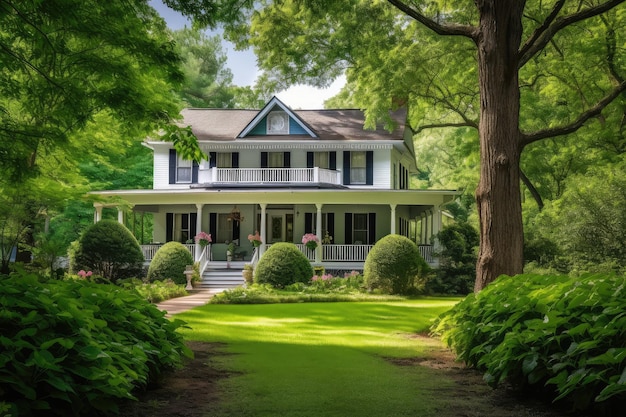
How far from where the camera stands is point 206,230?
30984 millimetres

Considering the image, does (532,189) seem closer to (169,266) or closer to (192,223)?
(192,223)

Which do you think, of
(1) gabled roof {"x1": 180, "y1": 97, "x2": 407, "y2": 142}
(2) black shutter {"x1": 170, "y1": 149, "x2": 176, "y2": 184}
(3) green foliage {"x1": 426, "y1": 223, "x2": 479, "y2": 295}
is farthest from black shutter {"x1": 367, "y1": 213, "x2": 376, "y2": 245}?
(2) black shutter {"x1": 170, "y1": 149, "x2": 176, "y2": 184}

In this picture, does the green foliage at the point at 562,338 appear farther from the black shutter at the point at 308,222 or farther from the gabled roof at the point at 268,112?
the gabled roof at the point at 268,112

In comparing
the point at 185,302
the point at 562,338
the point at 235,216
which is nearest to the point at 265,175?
the point at 235,216

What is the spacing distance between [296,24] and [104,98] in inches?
444

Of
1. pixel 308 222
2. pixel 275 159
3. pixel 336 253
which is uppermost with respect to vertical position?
pixel 275 159

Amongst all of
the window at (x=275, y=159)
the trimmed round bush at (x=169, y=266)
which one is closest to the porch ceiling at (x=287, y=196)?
the window at (x=275, y=159)

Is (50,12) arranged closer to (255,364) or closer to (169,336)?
(169,336)

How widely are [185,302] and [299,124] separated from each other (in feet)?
44.1

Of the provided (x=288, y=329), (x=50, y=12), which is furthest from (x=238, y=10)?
(x=288, y=329)

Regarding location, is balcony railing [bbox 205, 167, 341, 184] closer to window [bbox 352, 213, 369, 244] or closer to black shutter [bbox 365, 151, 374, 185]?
black shutter [bbox 365, 151, 374, 185]

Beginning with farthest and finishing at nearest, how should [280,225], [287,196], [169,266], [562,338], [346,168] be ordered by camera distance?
[280,225] < [346,168] < [287,196] < [169,266] < [562,338]

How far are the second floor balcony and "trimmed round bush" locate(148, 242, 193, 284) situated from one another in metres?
5.93

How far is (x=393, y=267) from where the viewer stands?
22.4 meters
